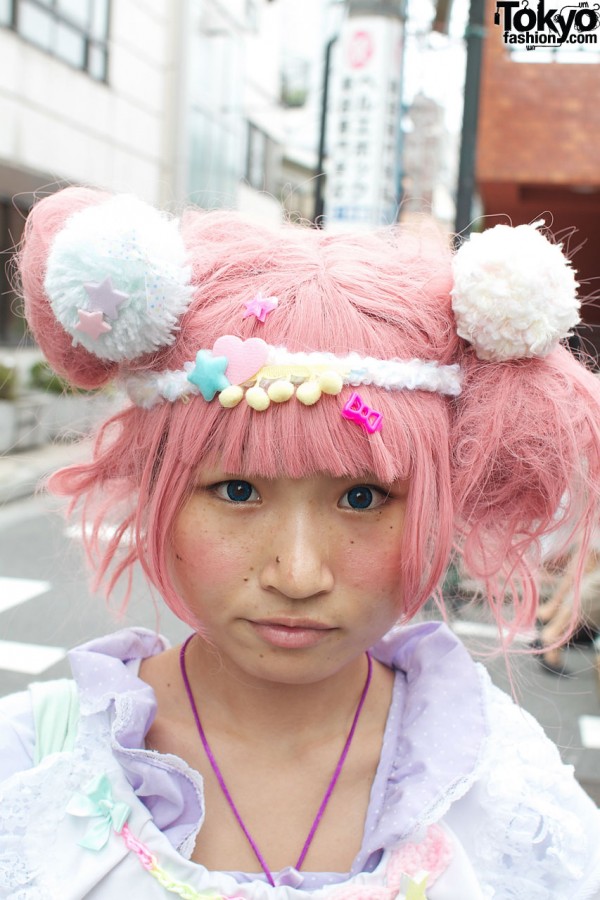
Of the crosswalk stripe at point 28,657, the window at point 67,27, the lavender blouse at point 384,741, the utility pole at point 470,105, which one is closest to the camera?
the lavender blouse at point 384,741

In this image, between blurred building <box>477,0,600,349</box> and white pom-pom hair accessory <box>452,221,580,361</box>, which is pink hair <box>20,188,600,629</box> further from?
blurred building <box>477,0,600,349</box>

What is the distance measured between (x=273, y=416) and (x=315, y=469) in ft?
0.26

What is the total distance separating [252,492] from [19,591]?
1863 millimetres

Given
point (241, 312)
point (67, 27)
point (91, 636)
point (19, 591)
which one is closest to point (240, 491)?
point (241, 312)

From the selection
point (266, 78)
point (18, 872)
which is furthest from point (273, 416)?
point (266, 78)

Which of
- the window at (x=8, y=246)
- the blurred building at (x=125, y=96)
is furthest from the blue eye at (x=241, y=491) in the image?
the window at (x=8, y=246)

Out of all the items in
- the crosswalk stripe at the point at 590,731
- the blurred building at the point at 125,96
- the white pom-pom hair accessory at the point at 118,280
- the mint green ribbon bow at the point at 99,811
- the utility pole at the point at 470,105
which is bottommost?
the crosswalk stripe at the point at 590,731

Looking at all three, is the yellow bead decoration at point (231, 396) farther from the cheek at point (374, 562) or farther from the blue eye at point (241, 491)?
the cheek at point (374, 562)

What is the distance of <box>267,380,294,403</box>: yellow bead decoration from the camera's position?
39.8 inches

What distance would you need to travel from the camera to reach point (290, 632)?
3.38ft

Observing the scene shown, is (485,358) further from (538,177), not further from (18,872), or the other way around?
(538,177)

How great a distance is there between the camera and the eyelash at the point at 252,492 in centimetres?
105

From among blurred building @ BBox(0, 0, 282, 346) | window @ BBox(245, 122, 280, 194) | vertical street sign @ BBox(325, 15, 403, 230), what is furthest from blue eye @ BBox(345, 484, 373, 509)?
window @ BBox(245, 122, 280, 194)

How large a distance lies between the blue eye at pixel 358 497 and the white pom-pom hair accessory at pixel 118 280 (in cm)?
30
